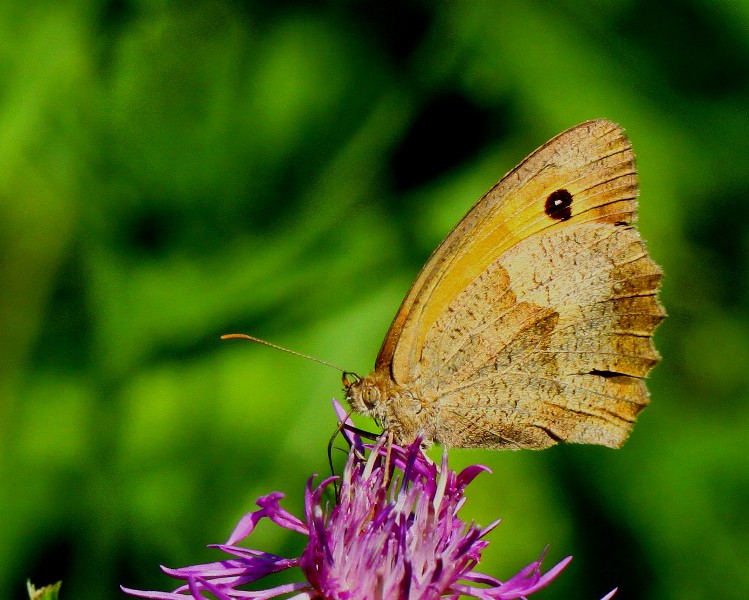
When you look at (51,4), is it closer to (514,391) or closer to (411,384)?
(411,384)

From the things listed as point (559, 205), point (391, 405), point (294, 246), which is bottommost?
point (391, 405)

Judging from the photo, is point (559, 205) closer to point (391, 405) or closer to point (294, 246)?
point (391, 405)

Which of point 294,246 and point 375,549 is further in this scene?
point 294,246

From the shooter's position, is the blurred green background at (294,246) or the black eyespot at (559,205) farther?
the blurred green background at (294,246)

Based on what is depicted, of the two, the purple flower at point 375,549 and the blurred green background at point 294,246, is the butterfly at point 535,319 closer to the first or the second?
the purple flower at point 375,549

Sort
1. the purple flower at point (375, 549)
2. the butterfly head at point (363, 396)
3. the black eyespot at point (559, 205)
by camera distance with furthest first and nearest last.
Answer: the black eyespot at point (559, 205) → the butterfly head at point (363, 396) → the purple flower at point (375, 549)

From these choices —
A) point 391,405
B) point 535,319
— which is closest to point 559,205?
point 535,319

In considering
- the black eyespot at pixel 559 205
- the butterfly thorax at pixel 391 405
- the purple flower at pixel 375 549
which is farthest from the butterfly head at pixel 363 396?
the black eyespot at pixel 559 205
